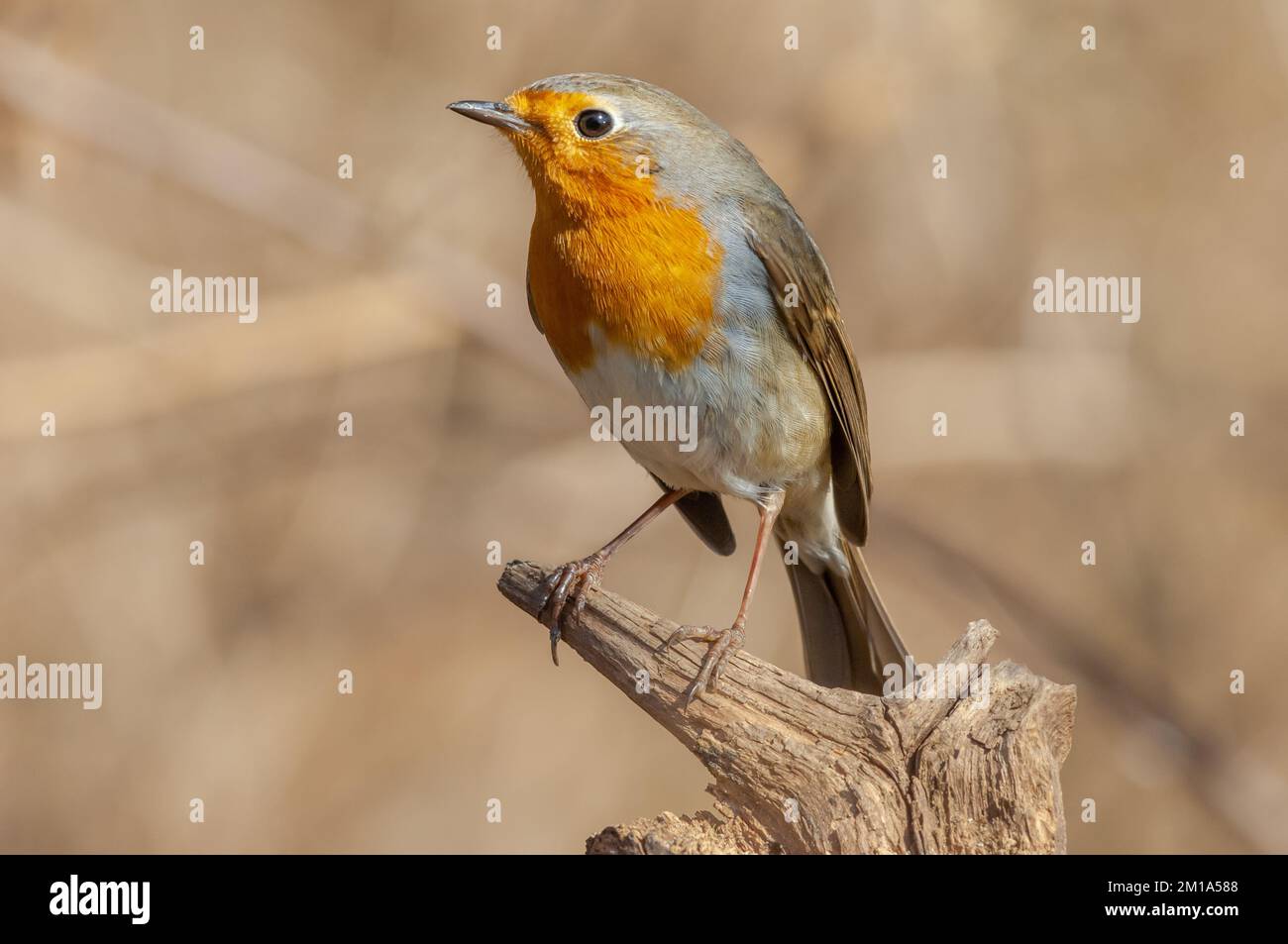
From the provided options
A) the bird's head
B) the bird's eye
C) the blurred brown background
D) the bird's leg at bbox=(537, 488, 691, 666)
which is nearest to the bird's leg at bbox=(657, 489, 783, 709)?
the bird's leg at bbox=(537, 488, 691, 666)

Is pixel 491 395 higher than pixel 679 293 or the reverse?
higher

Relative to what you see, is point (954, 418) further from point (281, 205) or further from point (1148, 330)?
point (281, 205)

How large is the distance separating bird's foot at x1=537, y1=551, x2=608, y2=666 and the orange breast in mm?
614

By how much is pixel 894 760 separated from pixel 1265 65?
13.8 ft

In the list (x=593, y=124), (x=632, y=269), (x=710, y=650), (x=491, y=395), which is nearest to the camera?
(x=710, y=650)

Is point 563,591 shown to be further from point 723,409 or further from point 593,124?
point 593,124

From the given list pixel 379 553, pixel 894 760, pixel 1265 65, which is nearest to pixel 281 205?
pixel 379 553

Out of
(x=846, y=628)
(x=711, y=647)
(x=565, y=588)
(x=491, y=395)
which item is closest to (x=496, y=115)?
(x=565, y=588)

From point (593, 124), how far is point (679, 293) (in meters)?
0.52

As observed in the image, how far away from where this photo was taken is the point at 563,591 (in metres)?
3.78

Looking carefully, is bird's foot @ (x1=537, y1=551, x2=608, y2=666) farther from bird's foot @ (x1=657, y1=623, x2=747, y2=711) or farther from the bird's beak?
the bird's beak

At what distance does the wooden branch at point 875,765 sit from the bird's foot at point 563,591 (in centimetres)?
53

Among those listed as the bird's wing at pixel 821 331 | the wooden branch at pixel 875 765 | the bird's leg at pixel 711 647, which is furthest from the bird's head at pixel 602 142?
the wooden branch at pixel 875 765

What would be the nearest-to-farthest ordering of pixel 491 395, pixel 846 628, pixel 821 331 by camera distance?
pixel 821 331 < pixel 846 628 < pixel 491 395
